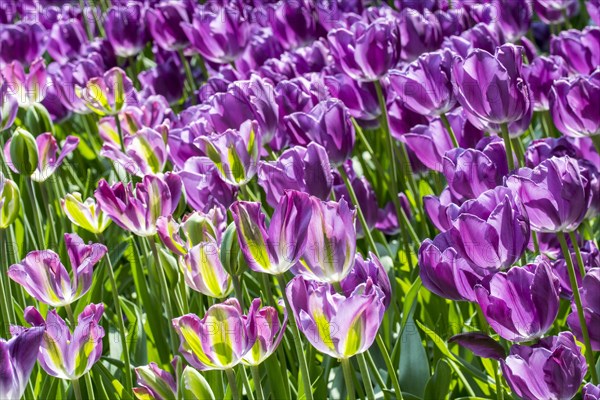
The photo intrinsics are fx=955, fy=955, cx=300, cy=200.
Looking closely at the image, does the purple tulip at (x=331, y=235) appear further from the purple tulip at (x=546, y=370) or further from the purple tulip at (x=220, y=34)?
the purple tulip at (x=220, y=34)

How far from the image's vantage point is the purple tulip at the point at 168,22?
2762 millimetres

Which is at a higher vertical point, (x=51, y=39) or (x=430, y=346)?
(x=51, y=39)

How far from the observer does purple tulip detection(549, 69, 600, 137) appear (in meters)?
1.69

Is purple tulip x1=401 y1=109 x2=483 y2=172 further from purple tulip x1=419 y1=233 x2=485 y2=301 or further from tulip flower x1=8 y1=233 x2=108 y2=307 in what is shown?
tulip flower x1=8 y1=233 x2=108 y2=307

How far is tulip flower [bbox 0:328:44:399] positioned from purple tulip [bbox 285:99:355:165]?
772 mm

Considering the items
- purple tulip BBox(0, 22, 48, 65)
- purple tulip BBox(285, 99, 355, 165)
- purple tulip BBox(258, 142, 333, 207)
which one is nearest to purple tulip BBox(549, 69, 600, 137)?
purple tulip BBox(285, 99, 355, 165)

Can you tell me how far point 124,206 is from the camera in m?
1.49

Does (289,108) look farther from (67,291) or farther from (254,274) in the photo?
(67,291)

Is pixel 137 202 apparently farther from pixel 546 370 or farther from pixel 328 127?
pixel 546 370

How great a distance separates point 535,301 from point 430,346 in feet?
2.42

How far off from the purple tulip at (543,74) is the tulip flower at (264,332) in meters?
0.94

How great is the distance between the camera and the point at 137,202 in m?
1.49

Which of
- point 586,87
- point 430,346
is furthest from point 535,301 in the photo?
point 430,346

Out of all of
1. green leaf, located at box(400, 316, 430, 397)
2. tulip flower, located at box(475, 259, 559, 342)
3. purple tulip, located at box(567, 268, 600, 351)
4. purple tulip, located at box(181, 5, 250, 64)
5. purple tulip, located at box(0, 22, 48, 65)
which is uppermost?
purple tulip, located at box(0, 22, 48, 65)
